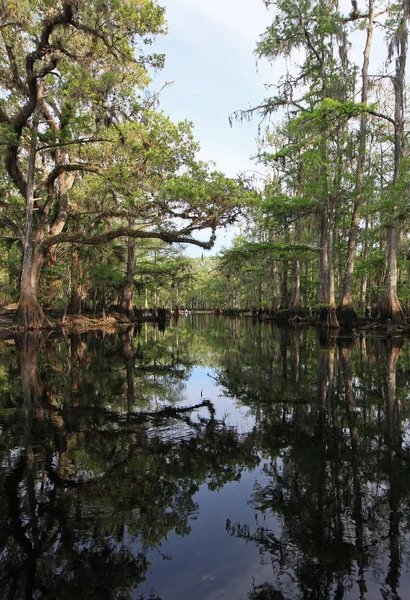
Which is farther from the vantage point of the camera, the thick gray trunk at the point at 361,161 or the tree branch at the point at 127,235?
the thick gray trunk at the point at 361,161

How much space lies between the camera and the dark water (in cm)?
214

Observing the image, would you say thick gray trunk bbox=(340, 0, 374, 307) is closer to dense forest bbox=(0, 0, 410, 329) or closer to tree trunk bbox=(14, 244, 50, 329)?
dense forest bbox=(0, 0, 410, 329)

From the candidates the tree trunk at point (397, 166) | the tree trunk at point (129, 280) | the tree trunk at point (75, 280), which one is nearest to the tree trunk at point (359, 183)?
the tree trunk at point (397, 166)

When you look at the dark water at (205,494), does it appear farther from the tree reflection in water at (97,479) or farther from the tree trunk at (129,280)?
the tree trunk at (129,280)

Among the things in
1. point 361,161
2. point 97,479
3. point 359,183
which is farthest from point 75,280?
point 97,479

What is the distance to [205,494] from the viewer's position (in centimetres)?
317

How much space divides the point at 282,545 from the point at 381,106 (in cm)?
3179

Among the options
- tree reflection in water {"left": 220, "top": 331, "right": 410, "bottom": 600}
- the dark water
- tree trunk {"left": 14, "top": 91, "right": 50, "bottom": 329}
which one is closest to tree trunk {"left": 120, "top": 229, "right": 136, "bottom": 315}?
tree trunk {"left": 14, "top": 91, "right": 50, "bottom": 329}

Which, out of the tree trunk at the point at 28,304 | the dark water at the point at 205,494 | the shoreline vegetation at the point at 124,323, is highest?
the tree trunk at the point at 28,304

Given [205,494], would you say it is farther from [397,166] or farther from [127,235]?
[397,166]

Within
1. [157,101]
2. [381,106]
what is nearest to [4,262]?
[157,101]

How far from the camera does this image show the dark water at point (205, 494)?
214 cm

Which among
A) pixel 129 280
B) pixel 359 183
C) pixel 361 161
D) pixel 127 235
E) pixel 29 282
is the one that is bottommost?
pixel 29 282

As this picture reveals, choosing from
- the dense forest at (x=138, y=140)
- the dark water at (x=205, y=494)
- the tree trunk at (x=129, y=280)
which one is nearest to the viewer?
the dark water at (x=205, y=494)
